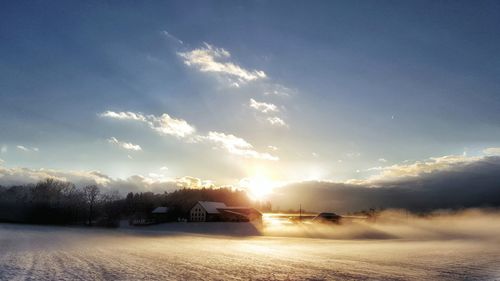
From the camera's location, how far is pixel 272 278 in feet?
79.0

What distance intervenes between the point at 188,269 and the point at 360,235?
7167 cm

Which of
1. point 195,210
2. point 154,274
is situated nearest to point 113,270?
point 154,274

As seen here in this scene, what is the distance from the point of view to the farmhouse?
417ft

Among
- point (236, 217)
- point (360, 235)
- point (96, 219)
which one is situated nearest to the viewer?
point (360, 235)

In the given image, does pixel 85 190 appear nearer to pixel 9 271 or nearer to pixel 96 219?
pixel 96 219

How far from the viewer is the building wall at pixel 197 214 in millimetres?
130625

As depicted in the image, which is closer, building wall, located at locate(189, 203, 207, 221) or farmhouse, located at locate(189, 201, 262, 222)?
farmhouse, located at locate(189, 201, 262, 222)

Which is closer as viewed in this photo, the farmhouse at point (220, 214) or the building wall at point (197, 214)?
the farmhouse at point (220, 214)

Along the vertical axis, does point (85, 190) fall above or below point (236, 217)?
above

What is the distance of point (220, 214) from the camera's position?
131 meters

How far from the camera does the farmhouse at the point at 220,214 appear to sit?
127 meters

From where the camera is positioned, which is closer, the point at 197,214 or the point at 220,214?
the point at 220,214

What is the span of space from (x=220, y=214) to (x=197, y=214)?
8.37 m

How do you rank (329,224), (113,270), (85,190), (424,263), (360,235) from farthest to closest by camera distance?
(85,190) < (329,224) < (360,235) < (424,263) < (113,270)
